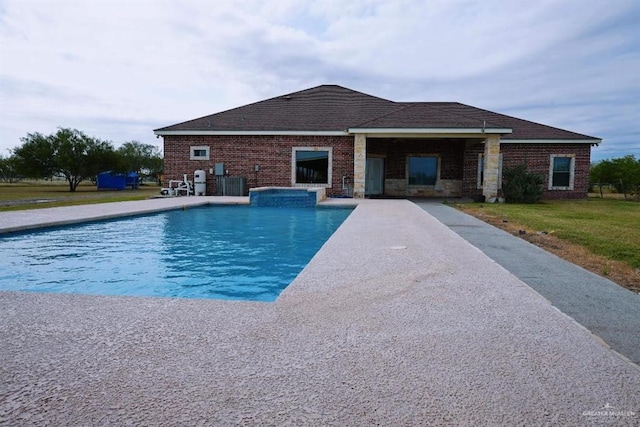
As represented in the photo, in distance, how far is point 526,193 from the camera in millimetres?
17359

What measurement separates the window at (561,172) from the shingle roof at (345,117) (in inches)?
44.6

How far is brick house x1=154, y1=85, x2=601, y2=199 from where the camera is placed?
18.3 meters

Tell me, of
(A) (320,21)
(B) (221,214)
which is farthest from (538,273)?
(A) (320,21)

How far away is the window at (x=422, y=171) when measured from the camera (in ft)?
70.8

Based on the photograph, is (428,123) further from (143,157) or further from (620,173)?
(143,157)

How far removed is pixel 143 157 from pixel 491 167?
5302 centimetres

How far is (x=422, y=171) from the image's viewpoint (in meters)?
21.7

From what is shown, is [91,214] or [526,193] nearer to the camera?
[91,214]

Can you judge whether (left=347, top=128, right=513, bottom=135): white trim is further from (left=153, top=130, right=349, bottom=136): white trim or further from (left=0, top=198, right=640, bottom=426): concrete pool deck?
(left=0, top=198, right=640, bottom=426): concrete pool deck

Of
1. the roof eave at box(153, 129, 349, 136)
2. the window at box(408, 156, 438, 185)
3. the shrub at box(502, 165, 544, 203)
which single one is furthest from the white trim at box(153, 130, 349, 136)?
the shrub at box(502, 165, 544, 203)

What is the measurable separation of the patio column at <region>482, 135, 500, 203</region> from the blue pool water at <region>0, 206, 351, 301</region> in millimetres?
9349

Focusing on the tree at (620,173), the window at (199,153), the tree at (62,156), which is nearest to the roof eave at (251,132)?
the window at (199,153)

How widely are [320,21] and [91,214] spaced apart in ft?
40.0

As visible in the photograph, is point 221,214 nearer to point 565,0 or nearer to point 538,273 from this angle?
point 538,273
